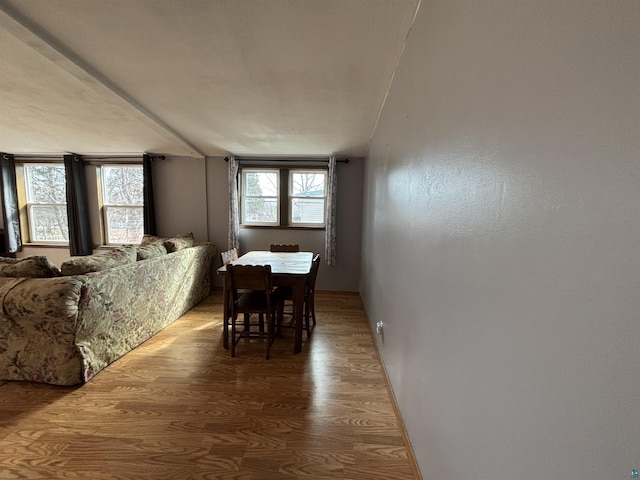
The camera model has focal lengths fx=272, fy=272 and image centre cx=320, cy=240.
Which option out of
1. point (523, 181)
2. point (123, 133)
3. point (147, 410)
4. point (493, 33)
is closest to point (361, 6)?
point (493, 33)

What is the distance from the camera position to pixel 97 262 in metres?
2.23

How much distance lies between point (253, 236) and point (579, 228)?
4308 millimetres

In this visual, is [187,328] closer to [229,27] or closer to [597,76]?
[229,27]

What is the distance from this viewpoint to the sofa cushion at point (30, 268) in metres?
1.98

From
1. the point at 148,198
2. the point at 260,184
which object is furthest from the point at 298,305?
the point at 148,198

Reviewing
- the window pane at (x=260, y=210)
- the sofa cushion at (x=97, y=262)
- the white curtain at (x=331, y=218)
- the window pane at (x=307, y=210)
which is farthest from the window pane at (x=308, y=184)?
the sofa cushion at (x=97, y=262)

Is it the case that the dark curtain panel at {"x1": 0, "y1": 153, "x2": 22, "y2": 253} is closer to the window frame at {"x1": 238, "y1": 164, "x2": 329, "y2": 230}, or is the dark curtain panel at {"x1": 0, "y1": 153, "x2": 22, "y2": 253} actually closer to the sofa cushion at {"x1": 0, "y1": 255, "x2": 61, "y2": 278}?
the sofa cushion at {"x1": 0, "y1": 255, "x2": 61, "y2": 278}

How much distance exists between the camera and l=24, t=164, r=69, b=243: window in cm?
463

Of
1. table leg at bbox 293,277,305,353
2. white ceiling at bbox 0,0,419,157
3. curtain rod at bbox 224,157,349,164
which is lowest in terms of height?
table leg at bbox 293,277,305,353

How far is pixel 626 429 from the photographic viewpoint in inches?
14.9

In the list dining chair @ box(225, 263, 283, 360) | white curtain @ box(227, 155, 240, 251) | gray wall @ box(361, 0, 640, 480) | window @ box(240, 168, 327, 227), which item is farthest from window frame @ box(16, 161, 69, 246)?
gray wall @ box(361, 0, 640, 480)

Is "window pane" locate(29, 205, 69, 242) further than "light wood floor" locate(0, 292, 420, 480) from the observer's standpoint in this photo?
Yes

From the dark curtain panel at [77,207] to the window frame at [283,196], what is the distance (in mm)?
2540

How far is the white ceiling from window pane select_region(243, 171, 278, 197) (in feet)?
3.49
